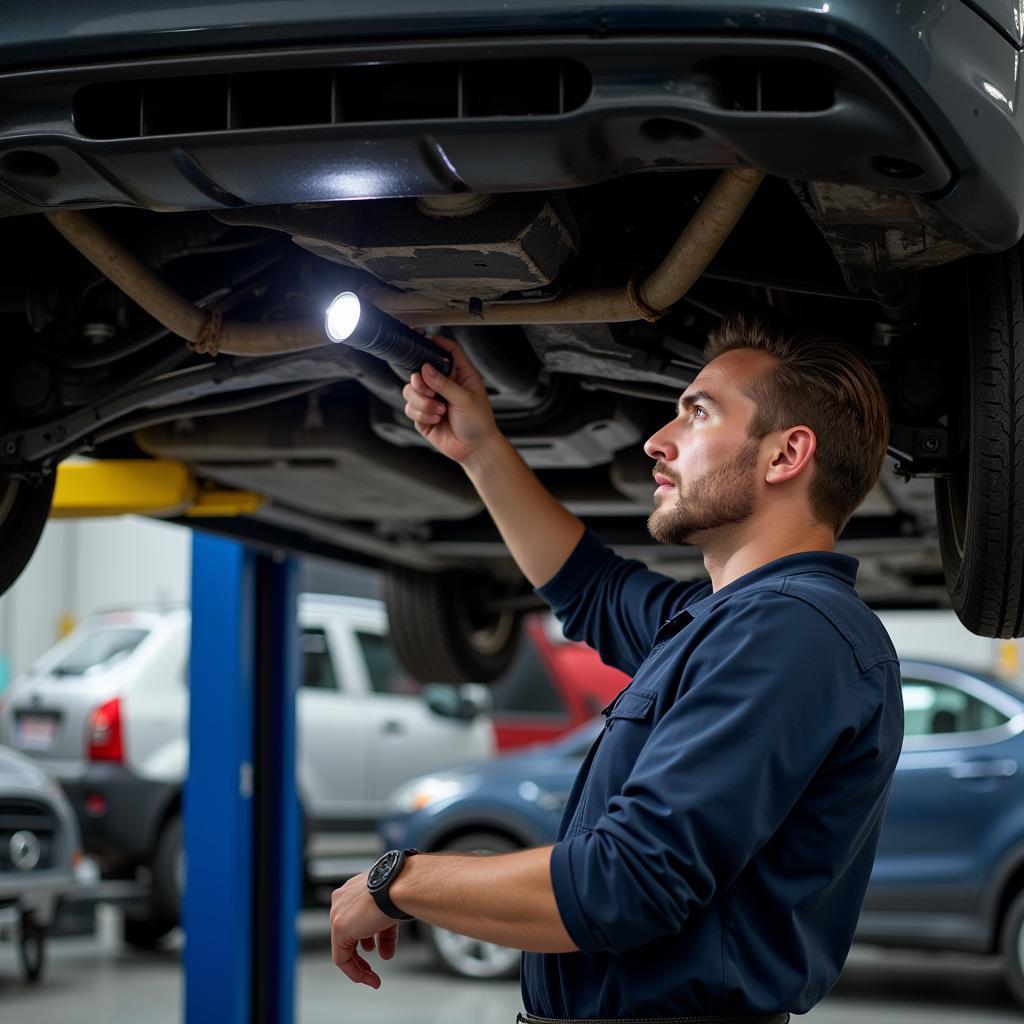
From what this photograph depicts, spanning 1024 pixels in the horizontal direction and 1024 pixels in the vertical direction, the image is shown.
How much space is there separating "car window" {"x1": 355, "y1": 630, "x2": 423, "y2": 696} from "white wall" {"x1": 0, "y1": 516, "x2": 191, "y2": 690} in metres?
5.60

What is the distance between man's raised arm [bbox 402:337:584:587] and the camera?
73.7 inches

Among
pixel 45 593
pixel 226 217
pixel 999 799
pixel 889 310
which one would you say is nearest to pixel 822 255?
pixel 889 310

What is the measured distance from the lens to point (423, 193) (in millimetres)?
1368

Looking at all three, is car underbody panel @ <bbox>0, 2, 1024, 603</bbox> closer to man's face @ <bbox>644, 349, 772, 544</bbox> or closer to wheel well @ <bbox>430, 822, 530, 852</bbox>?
man's face @ <bbox>644, 349, 772, 544</bbox>

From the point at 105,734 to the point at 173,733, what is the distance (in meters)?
0.30

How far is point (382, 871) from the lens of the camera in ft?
4.33

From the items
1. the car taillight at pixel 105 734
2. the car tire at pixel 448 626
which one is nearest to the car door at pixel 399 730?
the car taillight at pixel 105 734

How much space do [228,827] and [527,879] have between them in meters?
2.74

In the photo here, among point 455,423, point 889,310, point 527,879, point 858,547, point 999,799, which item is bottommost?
point 999,799

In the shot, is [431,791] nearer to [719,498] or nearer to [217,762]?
[217,762]

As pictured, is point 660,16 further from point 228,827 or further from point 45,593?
point 45,593

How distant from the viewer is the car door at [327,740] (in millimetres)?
6746

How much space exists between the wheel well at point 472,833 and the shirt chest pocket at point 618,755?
15.4ft

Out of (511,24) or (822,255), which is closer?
(511,24)
